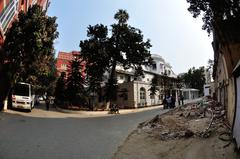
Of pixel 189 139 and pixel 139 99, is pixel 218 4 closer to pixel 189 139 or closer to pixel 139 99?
pixel 189 139

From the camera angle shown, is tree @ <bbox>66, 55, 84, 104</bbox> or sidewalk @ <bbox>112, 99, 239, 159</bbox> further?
tree @ <bbox>66, 55, 84, 104</bbox>

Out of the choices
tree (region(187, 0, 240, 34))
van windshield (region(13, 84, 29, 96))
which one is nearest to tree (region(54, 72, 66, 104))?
van windshield (region(13, 84, 29, 96))

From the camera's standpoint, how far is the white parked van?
30.9m

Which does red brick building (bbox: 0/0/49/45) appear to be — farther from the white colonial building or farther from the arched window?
the arched window

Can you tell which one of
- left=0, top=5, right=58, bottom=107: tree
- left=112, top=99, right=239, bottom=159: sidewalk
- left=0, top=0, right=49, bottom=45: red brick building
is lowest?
left=112, top=99, right=239, bottom=159: sidewalk

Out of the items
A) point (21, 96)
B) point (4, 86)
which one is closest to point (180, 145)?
point (21, 96)

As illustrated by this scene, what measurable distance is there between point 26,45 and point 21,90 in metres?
5.07

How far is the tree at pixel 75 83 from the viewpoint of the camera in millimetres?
45969

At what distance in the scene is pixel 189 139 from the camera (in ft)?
37.9

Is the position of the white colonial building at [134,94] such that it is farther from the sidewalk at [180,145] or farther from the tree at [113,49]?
the sidewalk at [180,145]

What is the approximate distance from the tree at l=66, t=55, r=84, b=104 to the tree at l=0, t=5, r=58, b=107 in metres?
14.7

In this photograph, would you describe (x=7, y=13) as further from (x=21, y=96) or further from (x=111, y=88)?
(x=111, y=88)

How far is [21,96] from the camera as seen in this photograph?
102ft

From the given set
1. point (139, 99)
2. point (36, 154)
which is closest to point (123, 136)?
point (36, 154)
